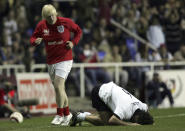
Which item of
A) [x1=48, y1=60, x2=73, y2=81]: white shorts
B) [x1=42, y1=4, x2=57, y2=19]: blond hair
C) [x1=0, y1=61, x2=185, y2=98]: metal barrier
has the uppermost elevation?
[x1=42, y1=4, x2=57, y2=19]: blond hair

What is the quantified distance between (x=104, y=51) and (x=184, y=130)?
10313 mm

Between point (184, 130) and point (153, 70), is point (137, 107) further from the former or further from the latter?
point (153, 70)

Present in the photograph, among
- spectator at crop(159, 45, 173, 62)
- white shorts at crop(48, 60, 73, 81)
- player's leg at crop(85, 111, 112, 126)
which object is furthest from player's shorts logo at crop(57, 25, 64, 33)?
spectator at crop(159, 45, 173, 62)

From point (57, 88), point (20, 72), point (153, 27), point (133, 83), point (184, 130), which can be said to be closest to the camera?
point (184, 130)

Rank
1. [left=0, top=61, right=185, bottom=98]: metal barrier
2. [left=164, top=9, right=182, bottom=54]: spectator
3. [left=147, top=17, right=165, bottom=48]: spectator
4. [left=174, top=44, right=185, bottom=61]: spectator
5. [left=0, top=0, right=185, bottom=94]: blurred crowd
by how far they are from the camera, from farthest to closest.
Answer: [left=147, top=17, right=165, bottom=48]: spectator
[left=164, top=9, right=182, bottom=54]: spectator
[left=174, top=44, right=185, bottom=61]: spectator
[left=0, top=0, right=185, bottom=94]: blurred crowd
[left=0, top=61, right=185, bottom=98]: metal barrier

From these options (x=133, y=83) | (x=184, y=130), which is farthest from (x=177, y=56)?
(x=184, y=130)

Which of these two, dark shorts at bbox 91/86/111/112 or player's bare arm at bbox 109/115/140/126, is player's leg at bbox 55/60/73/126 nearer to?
dark shorts at bbox 91/86/111/112

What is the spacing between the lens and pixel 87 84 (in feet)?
68.4

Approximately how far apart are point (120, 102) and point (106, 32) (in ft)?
38.0

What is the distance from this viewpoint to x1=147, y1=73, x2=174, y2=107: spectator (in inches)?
827

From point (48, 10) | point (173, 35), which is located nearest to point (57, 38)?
point (48, 10)

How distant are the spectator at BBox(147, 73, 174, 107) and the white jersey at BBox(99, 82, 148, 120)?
8.71m

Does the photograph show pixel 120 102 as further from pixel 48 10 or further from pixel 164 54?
pixel 164 54

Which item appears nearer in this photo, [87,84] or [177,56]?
[87,84]
